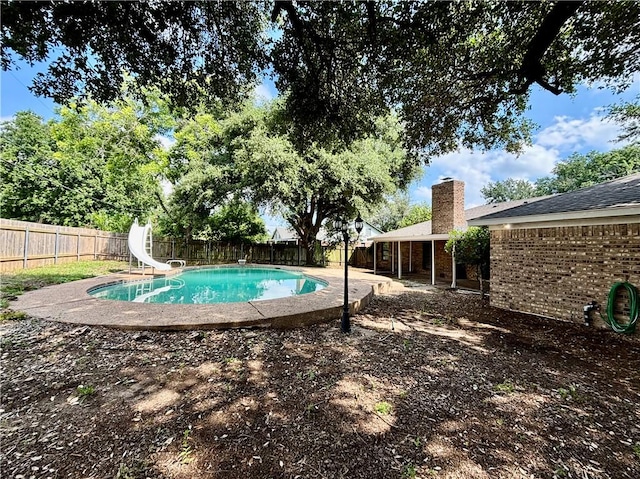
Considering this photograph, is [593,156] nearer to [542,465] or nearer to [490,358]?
[490,358]

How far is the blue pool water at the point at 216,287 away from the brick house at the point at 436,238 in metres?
5.20

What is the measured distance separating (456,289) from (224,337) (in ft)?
29.9

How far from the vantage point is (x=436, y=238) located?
12219 millimetres

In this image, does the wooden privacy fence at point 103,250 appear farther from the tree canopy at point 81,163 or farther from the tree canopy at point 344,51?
the tree canopy at point 344,51

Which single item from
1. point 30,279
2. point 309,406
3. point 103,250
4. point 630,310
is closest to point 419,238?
point 630,310

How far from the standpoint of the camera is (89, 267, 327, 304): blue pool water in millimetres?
8538

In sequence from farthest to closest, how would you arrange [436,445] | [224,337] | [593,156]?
[593,156]
[224,337]
[436,445]

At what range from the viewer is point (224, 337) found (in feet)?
15.2

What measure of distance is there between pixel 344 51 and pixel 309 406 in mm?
5733

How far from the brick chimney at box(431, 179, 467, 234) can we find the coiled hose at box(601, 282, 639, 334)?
23.2ft

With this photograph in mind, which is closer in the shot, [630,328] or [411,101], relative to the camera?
[630,328]

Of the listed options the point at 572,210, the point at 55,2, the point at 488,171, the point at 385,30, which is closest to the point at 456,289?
the point at 572,210

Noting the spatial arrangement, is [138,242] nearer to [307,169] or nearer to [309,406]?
[307,169]

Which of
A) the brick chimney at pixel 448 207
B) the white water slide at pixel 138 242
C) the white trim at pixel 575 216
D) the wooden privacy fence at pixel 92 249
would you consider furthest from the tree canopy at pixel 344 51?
the wooden privacy fence at pixel 92 249
